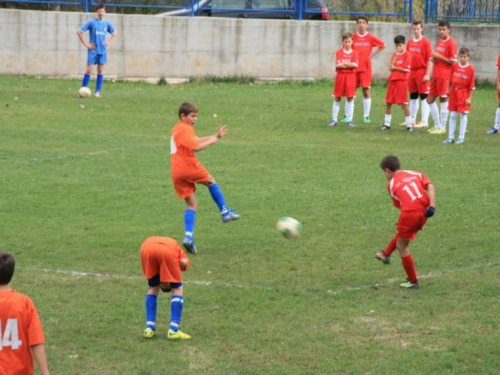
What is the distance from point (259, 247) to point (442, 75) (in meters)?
10.8

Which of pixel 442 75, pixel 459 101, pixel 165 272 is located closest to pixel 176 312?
pixel 165 272

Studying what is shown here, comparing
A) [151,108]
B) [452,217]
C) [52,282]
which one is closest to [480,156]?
[452,217]

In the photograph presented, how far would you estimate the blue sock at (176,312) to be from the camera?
8594 millimetres

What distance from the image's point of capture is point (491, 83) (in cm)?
2902

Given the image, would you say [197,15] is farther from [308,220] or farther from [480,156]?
[308,220]

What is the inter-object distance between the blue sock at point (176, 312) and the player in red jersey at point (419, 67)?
14296mm

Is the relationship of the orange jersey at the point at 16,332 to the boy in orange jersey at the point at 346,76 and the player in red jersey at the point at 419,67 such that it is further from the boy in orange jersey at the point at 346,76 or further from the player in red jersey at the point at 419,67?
the player in red jersey at the point at 419,67

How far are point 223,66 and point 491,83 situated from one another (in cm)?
802

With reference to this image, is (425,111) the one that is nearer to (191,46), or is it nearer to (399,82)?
(399,82)

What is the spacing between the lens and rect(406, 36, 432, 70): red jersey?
71.5 ft

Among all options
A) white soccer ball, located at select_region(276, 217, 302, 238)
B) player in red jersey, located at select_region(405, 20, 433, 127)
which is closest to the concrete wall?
player in red jersey, located at select_region(405, 20, 433, 127)

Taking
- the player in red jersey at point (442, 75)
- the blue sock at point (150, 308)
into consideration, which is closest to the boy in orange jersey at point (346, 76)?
the player in red jersey at point (442, 75)

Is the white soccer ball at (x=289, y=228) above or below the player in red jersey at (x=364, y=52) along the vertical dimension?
below

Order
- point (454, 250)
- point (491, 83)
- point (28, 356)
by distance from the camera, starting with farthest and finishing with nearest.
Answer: point (491, 83)
point (454, 250)
point (28, 356)
